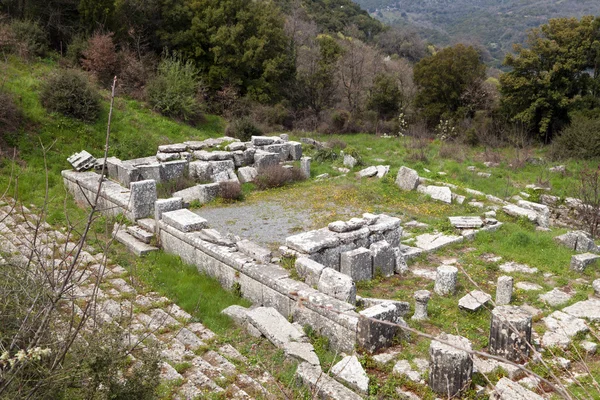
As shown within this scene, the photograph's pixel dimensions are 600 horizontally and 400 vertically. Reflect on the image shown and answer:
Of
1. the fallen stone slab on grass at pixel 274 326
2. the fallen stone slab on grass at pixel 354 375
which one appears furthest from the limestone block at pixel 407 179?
the fallen stone slab on grass at pixel 354 375

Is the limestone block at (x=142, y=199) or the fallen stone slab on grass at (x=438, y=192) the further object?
the fallen stone slab on grass at (x=438, y=192)

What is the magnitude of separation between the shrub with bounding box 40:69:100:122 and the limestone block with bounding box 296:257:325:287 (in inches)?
433

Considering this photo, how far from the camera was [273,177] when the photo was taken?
49.4 ft

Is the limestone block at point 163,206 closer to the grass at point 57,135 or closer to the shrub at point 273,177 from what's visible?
the grass at point 57,135

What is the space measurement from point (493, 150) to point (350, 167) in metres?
8.25

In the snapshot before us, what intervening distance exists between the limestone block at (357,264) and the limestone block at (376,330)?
2.02 metres

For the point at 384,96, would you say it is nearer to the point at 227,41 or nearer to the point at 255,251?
the point at 227,41

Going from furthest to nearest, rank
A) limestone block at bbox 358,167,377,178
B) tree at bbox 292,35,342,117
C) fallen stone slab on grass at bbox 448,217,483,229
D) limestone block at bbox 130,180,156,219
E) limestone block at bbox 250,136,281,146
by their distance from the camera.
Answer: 1. tree at bbox 292,35,342,117
2. limestone block at bbox 250,136,281,146
3. limestone block at bbox 358,167,377,178
4. fallen stone slab on grass at bbox 448,217,483,229
5. limestone block at bbox 130,180,156,219

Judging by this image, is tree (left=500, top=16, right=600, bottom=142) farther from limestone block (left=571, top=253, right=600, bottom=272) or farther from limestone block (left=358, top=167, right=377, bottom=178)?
limestone block (left=571, top=253, right=600, bottom=272)

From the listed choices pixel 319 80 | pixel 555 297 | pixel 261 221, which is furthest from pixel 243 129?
pixel 555 297

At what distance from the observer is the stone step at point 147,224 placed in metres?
11.3

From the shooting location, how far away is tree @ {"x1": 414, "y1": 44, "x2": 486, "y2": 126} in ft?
86.9

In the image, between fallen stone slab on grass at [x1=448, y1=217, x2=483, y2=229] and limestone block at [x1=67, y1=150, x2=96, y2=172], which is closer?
fallen stone slab on grass at [x1=448, y1=217, x2=483, y2=229]

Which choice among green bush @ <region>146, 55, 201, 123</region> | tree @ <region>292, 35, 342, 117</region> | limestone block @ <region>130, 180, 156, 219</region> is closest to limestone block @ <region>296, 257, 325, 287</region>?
limestone block @ <region>130, 180, 156, 219</region>
